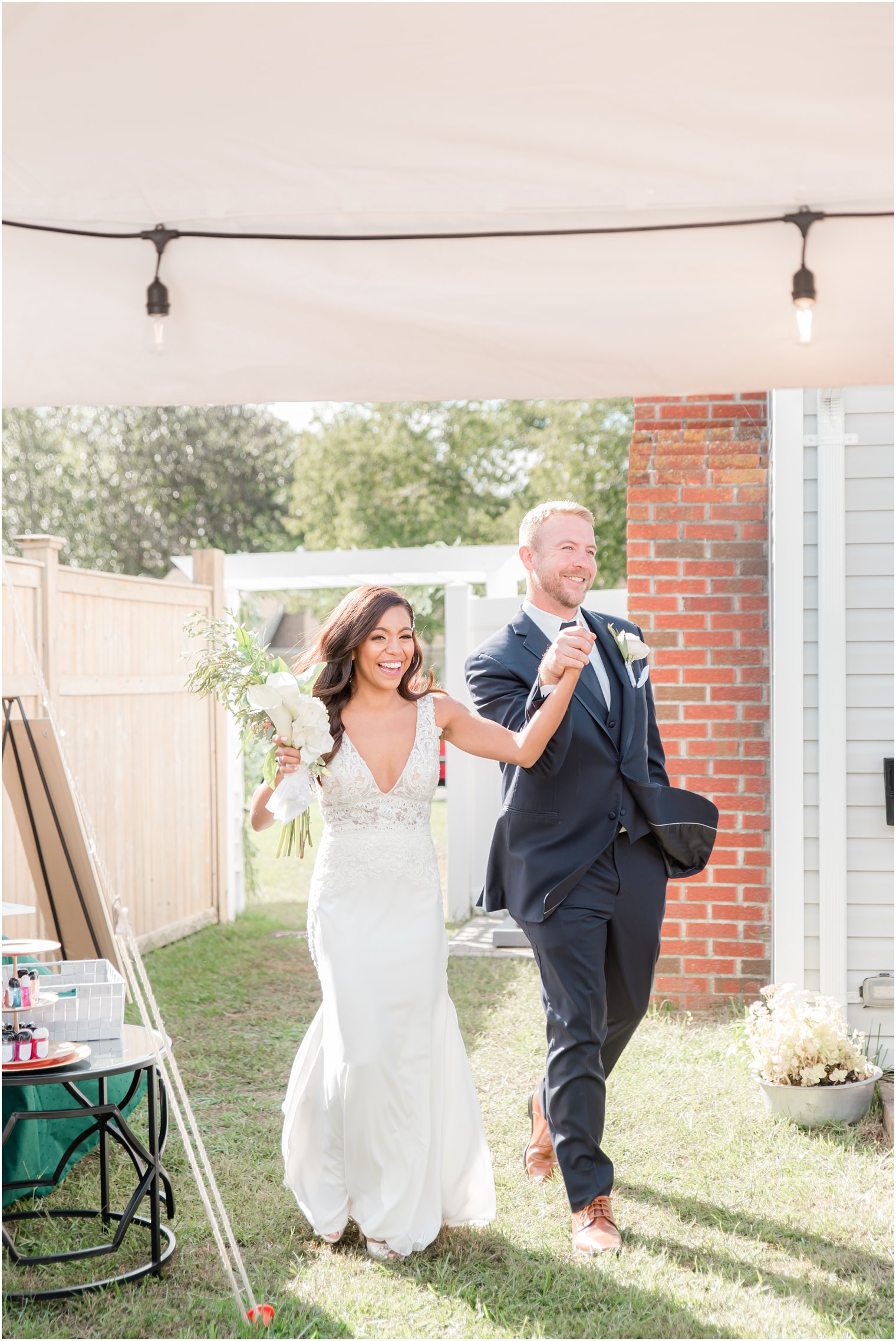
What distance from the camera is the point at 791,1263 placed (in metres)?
3.21

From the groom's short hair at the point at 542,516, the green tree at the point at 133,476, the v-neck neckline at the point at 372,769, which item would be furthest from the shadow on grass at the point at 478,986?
the green tree at the point at 133,476

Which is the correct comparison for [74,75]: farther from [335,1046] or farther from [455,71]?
[335,1046]

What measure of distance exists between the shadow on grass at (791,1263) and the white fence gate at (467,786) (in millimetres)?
4964

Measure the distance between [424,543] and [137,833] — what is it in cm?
2127

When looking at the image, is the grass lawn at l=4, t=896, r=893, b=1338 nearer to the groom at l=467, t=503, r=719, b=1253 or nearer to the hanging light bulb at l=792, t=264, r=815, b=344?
the groom at l=467, t=503, r=719, b=1253

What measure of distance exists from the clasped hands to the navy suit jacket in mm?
233

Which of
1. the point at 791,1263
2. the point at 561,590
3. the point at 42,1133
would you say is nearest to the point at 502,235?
the point at 561,590

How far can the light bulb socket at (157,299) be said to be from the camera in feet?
8.24

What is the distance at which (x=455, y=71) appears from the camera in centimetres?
194

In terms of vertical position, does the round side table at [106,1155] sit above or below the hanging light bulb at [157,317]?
below

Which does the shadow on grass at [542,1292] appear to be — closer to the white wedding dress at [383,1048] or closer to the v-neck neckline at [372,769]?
the white wedding dress at [383,1048]

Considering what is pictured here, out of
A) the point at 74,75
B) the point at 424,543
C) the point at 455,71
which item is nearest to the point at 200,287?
the point at 74,75

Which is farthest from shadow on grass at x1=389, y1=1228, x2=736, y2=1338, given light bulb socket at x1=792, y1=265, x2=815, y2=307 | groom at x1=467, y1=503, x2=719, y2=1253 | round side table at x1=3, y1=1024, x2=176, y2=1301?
light bulb socket at x1=792, y1=265, x2=815, y2=307

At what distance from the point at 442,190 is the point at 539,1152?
287 centimetres
